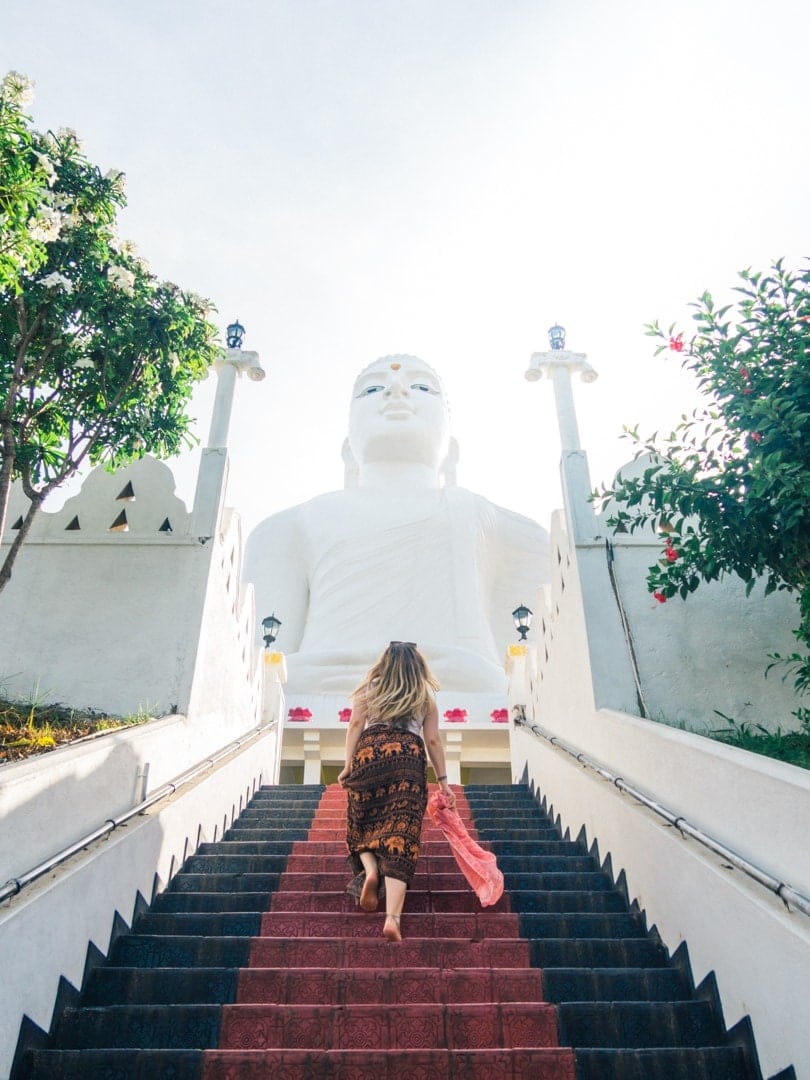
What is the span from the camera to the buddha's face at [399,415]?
1535 cm

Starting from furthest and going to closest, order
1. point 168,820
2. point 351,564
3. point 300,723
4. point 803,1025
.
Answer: point 351,564
point 300,723
point 168,820
point 803,1025

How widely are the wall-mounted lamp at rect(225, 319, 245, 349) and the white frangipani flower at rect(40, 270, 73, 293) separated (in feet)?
11.4

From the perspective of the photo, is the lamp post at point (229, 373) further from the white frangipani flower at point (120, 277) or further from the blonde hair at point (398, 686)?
the blonde hair at point (398, 686)

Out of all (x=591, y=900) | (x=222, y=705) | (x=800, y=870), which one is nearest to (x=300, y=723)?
(x=222, y=705)

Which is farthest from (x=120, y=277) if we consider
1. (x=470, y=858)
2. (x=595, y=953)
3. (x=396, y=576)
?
(x=396, y=576)

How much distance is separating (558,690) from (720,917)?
141 inches

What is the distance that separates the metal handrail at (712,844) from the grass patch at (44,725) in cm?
299

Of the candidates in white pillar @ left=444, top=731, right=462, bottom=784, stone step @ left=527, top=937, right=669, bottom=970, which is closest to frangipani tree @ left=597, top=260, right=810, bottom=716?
stone step @ left=527, top=937, right=669, bottom=970

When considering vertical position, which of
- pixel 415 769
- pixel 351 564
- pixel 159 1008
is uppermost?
pixel 351 564

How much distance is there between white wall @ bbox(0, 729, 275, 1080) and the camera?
2631 mm

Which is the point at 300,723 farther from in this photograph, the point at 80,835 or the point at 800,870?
the point at 800,870

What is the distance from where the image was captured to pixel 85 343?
5.00 meters

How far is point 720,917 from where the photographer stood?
9.74 feet

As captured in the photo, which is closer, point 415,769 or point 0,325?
point 415,769
